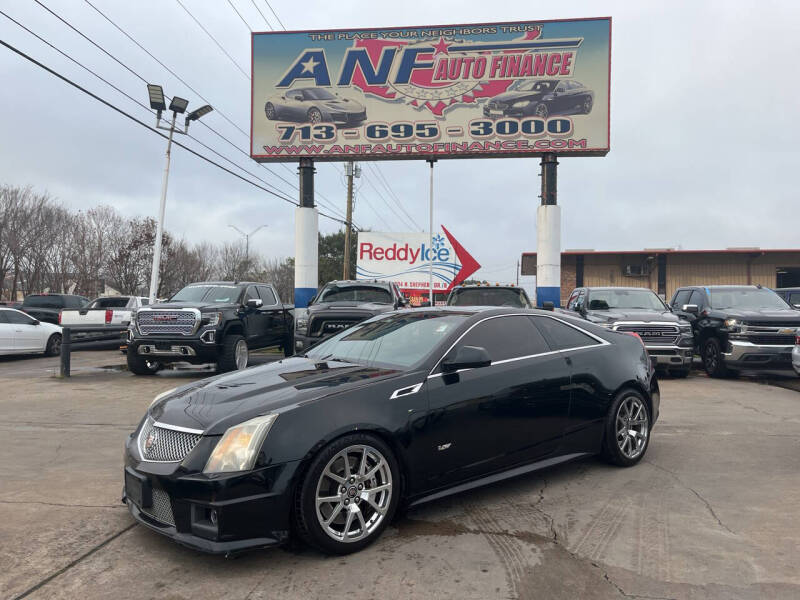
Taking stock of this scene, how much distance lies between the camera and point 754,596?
9.98 ft

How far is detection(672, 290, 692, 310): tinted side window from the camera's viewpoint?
14.0 metres

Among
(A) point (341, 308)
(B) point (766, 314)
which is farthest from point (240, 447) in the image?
(B) point (766, 314)

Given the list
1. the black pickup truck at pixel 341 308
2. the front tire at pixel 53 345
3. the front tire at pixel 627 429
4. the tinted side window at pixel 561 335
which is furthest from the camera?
the front tire at pixel 53 345

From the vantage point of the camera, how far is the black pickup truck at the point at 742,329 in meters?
11.0

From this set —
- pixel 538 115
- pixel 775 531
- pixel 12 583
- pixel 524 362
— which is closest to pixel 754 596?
pixel 775 531

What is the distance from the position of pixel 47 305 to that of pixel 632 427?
19226mm

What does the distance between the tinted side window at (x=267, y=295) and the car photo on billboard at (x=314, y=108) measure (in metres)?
6.17

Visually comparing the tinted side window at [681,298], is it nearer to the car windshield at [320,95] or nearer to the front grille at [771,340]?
the front grille at [771,340]

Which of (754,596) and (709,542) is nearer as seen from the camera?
(754,596)

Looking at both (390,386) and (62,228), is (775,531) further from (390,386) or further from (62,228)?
(62,228)

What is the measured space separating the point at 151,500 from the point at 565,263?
26212mm

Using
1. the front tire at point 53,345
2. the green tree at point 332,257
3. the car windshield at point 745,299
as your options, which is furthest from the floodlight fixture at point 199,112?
the green tree at point 332,257

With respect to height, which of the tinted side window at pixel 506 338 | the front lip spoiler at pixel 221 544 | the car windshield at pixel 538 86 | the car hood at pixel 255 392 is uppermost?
the car windshield at pixel 538 86

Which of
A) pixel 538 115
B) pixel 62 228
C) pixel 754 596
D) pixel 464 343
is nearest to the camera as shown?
pixel 754 596
